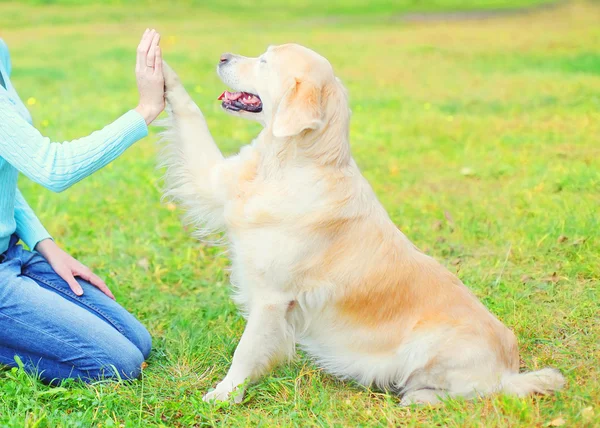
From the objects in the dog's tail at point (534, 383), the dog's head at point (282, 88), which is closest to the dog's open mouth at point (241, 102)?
the dog's head at point (282, 88)

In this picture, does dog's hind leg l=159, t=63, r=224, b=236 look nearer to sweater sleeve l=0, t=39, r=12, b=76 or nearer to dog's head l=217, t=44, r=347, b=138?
dog's head l=217, t=44, r=347, b=138

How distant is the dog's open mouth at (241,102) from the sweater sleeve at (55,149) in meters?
0.44

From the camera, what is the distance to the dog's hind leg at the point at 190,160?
138 inches

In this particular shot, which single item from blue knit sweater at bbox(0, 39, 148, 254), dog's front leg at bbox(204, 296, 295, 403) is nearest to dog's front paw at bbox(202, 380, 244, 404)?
dog's front leg at bbox(204, 296, 295, 403)

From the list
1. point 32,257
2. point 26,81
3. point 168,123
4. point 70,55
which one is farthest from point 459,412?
point 70,55

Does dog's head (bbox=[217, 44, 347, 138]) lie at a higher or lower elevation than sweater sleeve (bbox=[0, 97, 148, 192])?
higher

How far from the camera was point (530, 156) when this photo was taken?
7.01 meters

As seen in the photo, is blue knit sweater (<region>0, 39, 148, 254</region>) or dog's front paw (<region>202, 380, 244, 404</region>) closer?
blue knit sweater (<region>0, 39, 148, 254</region>)

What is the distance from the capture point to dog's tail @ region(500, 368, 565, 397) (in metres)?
3.07

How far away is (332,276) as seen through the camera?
3.24m

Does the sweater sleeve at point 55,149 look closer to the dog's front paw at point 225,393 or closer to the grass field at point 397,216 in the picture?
the grass field at point 397,216

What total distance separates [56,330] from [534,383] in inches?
83.1

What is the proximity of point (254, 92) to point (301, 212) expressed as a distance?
25.3 inches

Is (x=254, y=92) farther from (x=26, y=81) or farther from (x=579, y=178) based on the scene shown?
(x=26, y=81)
